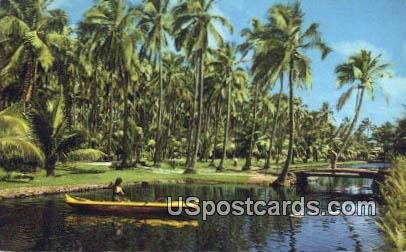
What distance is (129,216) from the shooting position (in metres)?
16.0

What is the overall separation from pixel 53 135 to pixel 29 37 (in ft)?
14.8

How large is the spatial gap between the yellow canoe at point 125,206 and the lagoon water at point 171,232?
0.25 m

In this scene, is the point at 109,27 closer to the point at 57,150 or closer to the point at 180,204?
the point at 57,150

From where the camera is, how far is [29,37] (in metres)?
23.5

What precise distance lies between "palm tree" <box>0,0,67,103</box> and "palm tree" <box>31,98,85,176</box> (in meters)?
1.09

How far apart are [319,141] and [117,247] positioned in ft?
173

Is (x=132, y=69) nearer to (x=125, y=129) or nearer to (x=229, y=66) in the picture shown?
(x=125, y=129)

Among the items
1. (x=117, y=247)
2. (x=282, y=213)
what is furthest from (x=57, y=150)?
(x=117, y=247)

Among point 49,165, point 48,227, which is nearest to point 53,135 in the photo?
point 49,165

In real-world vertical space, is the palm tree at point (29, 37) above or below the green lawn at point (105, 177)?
above

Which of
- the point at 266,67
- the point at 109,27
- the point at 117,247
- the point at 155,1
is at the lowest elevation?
the point at 117,247

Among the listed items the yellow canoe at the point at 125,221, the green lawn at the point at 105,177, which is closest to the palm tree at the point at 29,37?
the green lawn at the point at 105,177

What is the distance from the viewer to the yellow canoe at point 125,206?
1589cm

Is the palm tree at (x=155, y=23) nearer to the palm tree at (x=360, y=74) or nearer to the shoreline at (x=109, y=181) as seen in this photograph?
the shoreline at (x=109, y=181)
